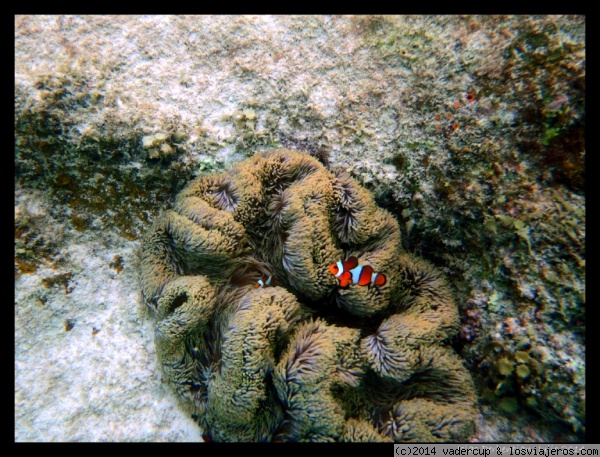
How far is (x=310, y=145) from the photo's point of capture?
2.54m

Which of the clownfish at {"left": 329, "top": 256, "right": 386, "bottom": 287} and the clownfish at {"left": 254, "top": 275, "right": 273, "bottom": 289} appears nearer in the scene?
the clownfish at {"left": 329, "top": 256, "right": 386, "bottom": 287}

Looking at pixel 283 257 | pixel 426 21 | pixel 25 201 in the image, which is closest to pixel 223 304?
pixel 283 257

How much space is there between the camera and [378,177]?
8.06 feet

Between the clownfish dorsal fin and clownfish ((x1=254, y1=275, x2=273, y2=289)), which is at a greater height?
the clownfish dorsal fin

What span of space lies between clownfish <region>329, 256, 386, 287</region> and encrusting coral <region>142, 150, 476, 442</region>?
0.20ft

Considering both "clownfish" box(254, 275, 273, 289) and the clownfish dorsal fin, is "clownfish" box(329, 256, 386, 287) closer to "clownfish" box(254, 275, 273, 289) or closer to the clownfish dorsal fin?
the clownfish dorsal fin

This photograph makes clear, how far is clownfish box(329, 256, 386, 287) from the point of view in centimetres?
214

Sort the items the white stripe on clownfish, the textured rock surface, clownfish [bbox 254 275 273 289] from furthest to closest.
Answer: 1. clownfish [bbox 254 275 273 289]
2. the white stripe on clownfish
3. the textured rock surface

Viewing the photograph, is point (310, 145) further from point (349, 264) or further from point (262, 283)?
point (262, 283)

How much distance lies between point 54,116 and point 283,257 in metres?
1.89

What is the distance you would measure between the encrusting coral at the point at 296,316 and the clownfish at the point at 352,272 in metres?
0.06

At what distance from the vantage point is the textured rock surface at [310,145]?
2012 mm

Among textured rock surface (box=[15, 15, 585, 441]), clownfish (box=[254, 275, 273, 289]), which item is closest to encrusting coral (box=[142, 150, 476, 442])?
clownfish (box=[254, 275, 273, 289])

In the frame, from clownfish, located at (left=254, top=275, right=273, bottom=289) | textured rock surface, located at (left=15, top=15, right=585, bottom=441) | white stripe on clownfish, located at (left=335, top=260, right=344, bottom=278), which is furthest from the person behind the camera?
clownfish, located at (left=254, top=275, right=273, bottom=289)
